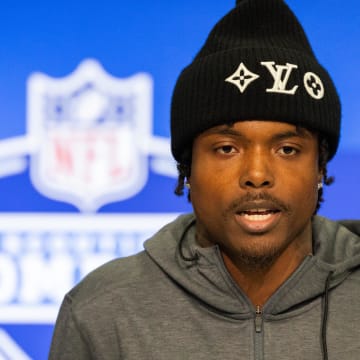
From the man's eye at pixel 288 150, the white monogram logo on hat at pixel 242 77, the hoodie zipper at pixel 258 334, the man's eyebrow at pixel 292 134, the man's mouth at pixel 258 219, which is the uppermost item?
the white monogram logo on hat at pixel 242 77

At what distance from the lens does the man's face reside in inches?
41.3

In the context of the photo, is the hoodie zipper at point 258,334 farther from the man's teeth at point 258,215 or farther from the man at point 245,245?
the man's teeth at point 258,215

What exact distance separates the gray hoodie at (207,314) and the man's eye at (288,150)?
167 mm

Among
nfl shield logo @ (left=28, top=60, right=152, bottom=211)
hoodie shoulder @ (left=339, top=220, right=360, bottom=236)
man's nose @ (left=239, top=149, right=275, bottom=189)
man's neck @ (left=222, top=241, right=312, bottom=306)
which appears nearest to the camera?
man's nose @ (left=239, top=149, right=275, bottom=189)

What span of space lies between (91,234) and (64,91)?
34 centimetres

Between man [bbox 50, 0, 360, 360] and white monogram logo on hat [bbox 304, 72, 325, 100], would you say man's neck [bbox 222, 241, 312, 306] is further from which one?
white monogram logo on hat [bbox 304, 72, 325, 100]

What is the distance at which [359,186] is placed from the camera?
177 cm

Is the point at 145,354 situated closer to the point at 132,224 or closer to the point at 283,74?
the point at 283,74

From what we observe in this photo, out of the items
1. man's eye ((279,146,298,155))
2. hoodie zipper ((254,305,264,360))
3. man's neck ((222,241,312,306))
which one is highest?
→ man's eye ((279,146,298,155))

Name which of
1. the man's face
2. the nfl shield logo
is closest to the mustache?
the man's face

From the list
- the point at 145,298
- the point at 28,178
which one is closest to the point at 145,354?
the point at 145,298

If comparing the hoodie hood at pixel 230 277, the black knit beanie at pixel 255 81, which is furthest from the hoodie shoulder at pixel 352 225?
the black knit beanie at pixel 255 81

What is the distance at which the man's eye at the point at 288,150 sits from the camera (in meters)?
1.08

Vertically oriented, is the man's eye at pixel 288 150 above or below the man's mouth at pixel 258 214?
above
